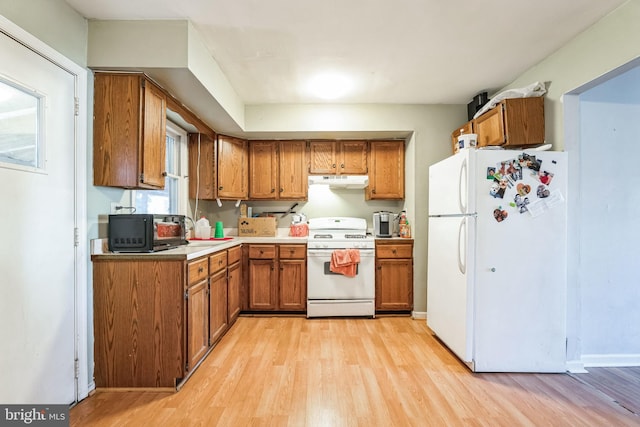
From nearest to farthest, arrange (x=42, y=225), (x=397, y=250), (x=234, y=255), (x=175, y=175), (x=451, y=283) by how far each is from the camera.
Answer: (x=42, y=225), (x=451, y=283), (x=234, y=255), (x=175, y=175), (x=397, y=250)

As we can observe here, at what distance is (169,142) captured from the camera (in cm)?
331

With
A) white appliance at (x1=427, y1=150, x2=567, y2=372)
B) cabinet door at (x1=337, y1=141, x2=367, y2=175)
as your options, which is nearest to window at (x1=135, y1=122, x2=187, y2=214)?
cabinet door at (x1=337, y1=141, x2=367, y2=175)

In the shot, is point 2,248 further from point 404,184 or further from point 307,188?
point 404,184

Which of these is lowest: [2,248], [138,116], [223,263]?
[223,263]

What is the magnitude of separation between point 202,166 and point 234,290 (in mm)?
1484

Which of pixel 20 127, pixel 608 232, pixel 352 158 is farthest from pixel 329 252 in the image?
pixel 20 127

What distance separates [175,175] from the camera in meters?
3.33

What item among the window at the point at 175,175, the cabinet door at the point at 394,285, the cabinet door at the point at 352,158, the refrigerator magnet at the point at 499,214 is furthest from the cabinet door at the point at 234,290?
the refrigerator magnet at the point at 499,214

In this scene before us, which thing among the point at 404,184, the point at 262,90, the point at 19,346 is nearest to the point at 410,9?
the point at 262,90

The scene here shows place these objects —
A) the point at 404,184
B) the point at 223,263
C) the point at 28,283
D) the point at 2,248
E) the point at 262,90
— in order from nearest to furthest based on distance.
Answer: the point at 2,248, the point at 28,283, the point at 223,263, the point at 262,90, the point at 404,184

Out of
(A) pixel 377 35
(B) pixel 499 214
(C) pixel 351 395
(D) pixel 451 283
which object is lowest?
(C) pixel 351 395

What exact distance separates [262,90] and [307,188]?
126cm

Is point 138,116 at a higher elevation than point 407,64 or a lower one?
lower

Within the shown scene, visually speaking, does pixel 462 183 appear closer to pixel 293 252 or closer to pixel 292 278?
pixel 293 252
